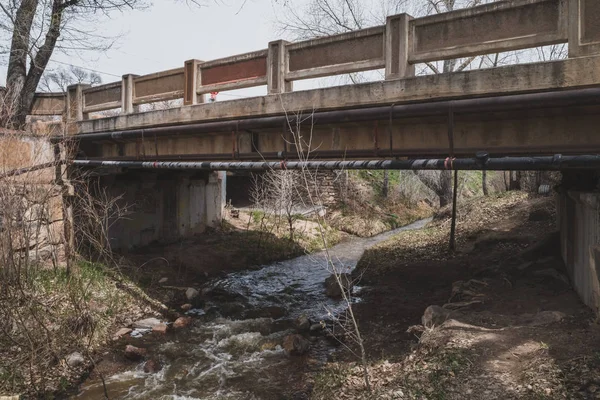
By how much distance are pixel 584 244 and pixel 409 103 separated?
147 inches

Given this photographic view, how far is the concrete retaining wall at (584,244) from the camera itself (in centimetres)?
579

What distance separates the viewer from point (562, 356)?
16.5 ft

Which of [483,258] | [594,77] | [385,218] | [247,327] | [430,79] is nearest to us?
[594,77]

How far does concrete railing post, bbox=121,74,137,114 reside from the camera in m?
10.2

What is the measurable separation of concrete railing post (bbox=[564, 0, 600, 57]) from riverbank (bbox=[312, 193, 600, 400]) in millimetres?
3416

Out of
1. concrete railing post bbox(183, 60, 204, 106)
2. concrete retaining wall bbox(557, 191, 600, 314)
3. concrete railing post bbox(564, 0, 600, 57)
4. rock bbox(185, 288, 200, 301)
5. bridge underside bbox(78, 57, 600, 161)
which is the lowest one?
rock bbox(185, 288, 200, 301)

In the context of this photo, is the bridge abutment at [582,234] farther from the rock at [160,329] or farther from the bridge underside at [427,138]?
the rock at [160,329]

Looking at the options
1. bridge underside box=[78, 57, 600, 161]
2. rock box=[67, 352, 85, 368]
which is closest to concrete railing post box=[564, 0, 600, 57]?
bridge underside box=[78, 57, 600, 161]

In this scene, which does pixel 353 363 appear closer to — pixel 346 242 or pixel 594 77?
pixel 594 77

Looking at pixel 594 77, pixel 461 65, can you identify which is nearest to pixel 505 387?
pixel 594 77

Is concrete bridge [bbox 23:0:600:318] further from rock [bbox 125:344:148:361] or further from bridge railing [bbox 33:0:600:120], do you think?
rock [bbox 125:344:148:361]

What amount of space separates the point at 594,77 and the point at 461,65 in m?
15.5

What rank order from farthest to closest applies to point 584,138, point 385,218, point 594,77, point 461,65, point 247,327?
point 385,218 → point 461,65 → point 247,327 → point 584,138 → point 594,77

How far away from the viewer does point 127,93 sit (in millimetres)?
10250
